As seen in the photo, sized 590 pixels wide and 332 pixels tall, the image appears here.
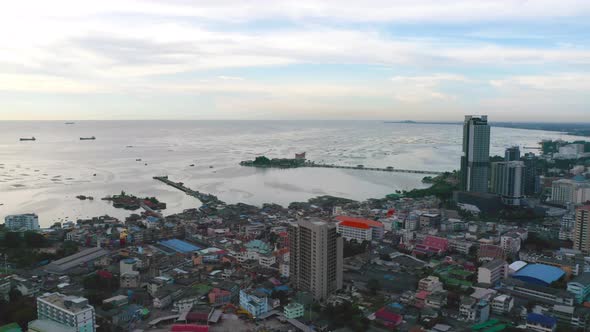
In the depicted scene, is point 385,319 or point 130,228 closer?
point 385,319

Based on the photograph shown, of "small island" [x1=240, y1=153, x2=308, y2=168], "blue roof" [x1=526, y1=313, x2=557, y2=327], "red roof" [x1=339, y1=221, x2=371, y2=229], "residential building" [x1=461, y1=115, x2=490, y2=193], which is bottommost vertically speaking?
"blue roof" [x1=526, y1=313, x2=557, y2=327]

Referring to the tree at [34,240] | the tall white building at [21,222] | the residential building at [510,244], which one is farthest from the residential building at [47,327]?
the residential building at [510,244]

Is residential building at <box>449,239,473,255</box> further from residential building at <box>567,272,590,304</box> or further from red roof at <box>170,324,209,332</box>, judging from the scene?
red roof at <box>170,324,209,332</box>

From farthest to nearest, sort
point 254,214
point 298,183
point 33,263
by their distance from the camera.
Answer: point 298,183 < point 254,214 < point 33,263

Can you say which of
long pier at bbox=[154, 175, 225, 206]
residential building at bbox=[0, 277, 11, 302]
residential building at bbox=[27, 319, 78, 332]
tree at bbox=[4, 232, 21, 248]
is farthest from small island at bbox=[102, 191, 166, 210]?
residential building at bbox=[27, 319, 78, 332]

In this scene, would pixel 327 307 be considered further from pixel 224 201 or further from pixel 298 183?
pixel 298 183

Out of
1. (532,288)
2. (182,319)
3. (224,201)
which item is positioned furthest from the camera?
(224,201)

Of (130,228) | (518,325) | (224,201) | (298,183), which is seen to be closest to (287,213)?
(224,201)
